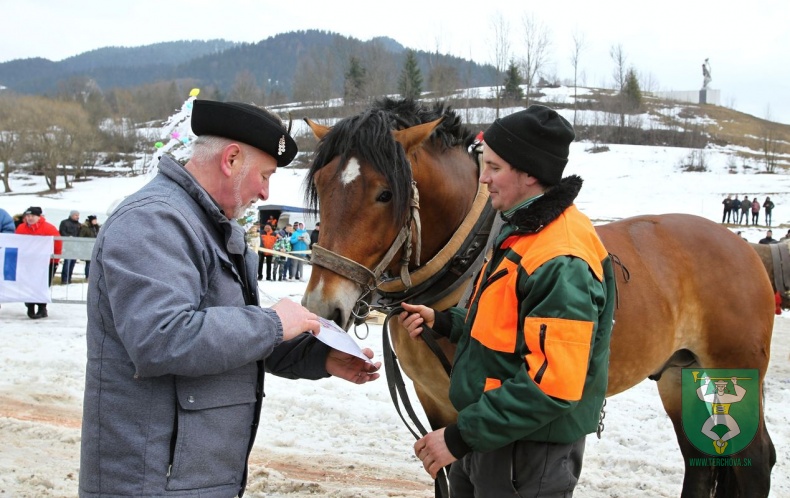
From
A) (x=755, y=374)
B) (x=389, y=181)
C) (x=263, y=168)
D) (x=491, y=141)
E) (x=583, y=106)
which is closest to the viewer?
(x=263, y=168)

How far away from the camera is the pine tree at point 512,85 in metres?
59.7

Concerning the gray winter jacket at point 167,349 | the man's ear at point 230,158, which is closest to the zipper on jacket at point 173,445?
the gray winter jacket at point 167,349

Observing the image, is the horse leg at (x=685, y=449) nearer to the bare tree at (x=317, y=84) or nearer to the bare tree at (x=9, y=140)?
the bare tree at (x=9, y=140)

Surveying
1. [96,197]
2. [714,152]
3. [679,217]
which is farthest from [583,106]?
[679,217]

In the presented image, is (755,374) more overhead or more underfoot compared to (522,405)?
more underfoot

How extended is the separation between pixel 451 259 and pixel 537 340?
1128mm

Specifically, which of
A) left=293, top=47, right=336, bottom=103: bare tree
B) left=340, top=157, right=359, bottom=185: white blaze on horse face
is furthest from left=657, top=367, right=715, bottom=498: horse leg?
left=293, top=47, right=336, bottom=103: bare tree

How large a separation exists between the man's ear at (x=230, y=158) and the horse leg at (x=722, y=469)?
128 inches

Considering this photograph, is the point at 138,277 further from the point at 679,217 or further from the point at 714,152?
the point at 714,152

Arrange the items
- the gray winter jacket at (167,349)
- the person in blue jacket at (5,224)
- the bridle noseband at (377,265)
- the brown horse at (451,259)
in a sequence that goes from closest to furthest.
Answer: the gray winter jacket at (167,349) → the bridle noseband at (377,265) → the brown horse at (451,259) → the person in blue jacket at (5,224)

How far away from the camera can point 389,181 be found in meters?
2.62

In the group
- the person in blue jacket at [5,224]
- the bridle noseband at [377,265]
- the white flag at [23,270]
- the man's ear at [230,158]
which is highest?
the man's ear at [230,158]

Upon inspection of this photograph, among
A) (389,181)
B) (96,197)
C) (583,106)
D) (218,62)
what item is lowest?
(96,197)

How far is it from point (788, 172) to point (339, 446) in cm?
4667
